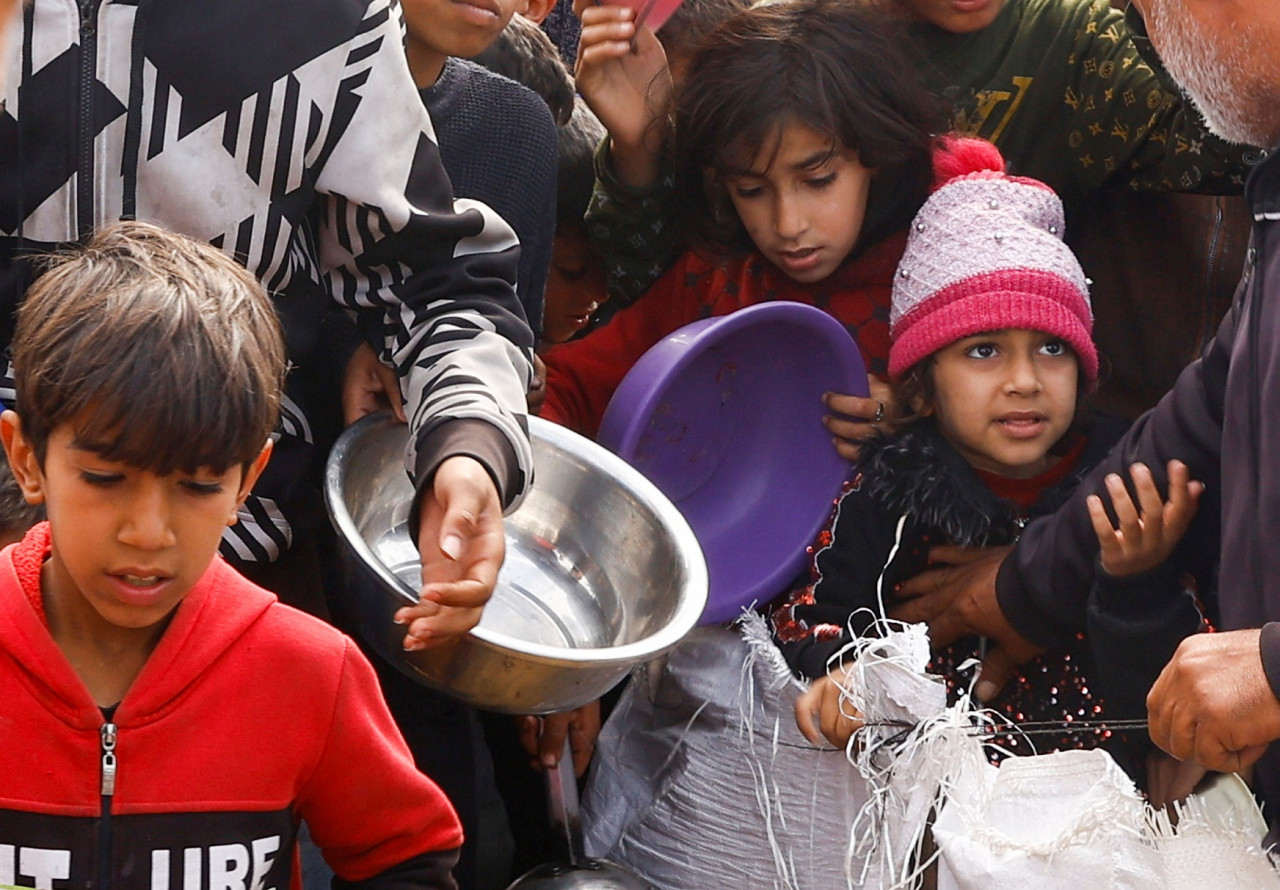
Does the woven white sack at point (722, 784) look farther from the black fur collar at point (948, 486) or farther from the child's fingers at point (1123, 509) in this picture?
the child's fingers at point (1123, 509)

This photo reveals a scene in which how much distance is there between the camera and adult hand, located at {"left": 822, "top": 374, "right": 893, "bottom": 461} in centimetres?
255

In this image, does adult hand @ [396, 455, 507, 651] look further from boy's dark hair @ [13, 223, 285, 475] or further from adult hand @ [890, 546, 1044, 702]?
adult hand @ [890, 546, 1044, 702]

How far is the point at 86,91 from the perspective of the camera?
1753 mm

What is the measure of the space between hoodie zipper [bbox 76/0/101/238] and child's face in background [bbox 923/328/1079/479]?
1320mm

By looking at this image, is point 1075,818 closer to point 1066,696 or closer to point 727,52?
point 1066,696

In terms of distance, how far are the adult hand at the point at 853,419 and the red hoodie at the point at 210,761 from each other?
112 cm

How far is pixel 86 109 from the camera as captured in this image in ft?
5.75

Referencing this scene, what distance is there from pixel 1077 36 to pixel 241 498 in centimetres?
189

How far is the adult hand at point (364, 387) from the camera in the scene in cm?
210

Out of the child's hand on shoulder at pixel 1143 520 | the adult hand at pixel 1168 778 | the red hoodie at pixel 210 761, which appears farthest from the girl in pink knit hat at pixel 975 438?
the red hoodie at pixel 210 761

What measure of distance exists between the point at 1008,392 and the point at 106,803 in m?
1.48

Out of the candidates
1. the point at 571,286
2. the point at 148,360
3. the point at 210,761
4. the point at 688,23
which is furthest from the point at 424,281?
the point at 688,23

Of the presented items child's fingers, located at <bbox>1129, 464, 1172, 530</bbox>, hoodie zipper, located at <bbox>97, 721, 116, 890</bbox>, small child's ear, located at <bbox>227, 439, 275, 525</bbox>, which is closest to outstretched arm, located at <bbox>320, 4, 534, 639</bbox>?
small child's ear, located at <bbox>227, 439, 275, 525</bbox>

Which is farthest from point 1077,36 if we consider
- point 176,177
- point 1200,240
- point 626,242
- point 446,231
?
point 176,177
